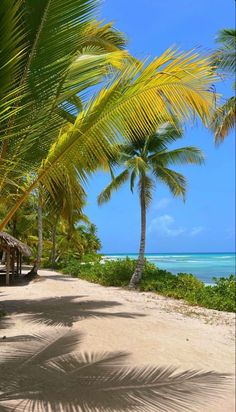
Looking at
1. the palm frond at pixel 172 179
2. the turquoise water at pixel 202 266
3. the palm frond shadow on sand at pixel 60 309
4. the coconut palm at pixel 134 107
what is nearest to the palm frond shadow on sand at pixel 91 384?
the coconut palm at pixel 134 107

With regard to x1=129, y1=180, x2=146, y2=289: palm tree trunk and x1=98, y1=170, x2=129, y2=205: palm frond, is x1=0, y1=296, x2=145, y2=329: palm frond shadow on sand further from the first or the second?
x1=98, y1=170, x2=129, y2=205: palm frond

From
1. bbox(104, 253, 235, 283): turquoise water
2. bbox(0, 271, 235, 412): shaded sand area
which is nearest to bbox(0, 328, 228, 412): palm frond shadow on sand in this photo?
bbox(0, 271, 235, 412): shaded sand area

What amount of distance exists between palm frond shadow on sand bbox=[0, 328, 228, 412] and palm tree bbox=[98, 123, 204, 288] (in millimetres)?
11577

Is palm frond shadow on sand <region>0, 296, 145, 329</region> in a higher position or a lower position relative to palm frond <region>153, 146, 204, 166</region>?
lower

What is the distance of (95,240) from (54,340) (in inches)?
1500

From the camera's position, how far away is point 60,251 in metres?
39.3

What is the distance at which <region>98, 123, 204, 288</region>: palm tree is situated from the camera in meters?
17.7

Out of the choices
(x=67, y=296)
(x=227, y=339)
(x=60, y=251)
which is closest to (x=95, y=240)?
(x=60, y=251)

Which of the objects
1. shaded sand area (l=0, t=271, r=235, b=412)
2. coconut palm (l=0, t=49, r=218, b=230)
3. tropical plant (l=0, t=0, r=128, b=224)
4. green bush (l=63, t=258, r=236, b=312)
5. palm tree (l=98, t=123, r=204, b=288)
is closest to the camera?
tropical plant (l=0, t=0, r=128, b=224)

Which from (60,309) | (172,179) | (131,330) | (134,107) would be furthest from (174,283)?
(134,107)

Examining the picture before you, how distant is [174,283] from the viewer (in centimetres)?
1636

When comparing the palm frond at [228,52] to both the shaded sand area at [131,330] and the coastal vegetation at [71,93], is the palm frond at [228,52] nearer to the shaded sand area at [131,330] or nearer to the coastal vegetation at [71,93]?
the shaded sand area at [131,330]

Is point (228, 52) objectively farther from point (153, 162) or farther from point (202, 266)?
point (202, 266)

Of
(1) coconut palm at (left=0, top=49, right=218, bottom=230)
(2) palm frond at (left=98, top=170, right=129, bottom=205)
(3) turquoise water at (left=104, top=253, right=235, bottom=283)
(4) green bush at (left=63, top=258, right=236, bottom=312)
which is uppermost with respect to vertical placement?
(2) palm frond at (left=98, top=170, right=129, bottom=205)
